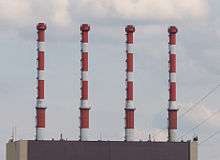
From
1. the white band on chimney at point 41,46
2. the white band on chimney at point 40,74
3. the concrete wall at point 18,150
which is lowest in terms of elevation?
the concrete wall at point 18,150

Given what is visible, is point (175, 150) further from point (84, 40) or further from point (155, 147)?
point (84, 40)

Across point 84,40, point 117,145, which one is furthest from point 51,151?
point 84,40

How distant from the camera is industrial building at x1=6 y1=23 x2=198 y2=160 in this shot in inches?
2090

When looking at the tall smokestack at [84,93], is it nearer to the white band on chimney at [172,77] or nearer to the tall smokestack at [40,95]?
the tall smokestack at [40,95]

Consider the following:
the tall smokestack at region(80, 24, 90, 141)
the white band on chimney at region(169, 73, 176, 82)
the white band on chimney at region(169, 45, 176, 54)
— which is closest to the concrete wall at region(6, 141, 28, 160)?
the tall smokestack at region(80, 24, 90, 141)

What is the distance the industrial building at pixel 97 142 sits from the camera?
53.1 metres

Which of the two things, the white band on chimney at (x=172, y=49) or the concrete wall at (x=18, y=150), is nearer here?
the concrete wall at (x=18, y=150)

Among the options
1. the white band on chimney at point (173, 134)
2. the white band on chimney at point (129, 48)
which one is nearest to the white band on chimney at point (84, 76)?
the white band on chimney at point (129, 48)

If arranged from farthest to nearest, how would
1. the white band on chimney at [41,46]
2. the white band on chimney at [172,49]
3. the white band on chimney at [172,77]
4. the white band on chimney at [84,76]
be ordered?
1. the white band on chimney at [172,49]
2. the white band on chimney at [172,77]
3. the white band on chimney at [84,76]
4. the white band on chimney at [41,46]

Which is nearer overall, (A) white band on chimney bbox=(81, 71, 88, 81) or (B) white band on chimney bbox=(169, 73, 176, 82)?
(A) white band on chimney bbox=(81, 71, 88, 81)

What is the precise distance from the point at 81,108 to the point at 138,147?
497 centimetres

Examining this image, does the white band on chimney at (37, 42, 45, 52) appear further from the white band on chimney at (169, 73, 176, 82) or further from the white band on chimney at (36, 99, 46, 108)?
the white band on chimney at (169, 73, 176, 82)

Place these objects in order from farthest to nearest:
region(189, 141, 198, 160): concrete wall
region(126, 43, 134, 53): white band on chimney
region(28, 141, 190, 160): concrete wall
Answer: region(126, 43, 134, 53): white band on chimney
region(189, 141, 198, 160): concrete wall
region(28, 141, 190, 160): concrete wall

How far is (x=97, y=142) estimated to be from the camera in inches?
2116
